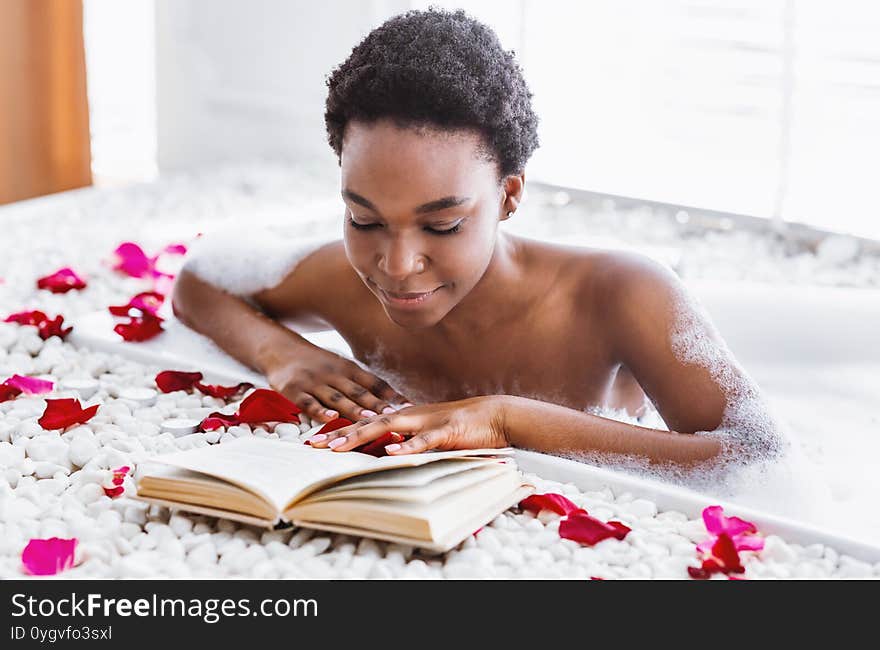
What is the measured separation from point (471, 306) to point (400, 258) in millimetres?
383

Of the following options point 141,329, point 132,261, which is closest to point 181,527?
point 141,329

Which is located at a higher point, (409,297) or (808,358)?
(409,297)

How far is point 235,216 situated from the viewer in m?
3.68

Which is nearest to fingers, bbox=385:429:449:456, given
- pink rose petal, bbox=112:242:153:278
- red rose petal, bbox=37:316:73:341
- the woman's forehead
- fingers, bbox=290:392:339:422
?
fingers, bbox=290:392:339:422

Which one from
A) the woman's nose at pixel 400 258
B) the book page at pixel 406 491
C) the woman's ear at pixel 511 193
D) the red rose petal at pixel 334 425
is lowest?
the red rose petal at pixel 334 425

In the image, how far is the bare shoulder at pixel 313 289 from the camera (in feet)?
7.07

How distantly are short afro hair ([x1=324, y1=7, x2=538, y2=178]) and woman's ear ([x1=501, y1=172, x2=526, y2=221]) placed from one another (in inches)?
0.8

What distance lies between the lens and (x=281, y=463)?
1518 mm

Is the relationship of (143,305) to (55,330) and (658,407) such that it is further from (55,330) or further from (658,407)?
(658,407)

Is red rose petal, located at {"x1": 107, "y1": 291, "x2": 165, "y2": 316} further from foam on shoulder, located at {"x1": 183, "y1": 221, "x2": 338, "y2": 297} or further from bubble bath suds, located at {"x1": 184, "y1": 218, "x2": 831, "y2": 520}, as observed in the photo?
bubble bath suds, located at {"x1": 184, "y1": 218, "x2": 831, "y2": 520}

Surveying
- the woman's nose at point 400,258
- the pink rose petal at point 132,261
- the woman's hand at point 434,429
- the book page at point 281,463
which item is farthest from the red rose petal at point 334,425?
the pink rose petal at point 132,261

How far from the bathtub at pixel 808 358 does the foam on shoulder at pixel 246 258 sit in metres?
0.12

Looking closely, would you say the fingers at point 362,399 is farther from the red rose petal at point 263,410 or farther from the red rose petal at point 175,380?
the red rose petal at point 175,380
